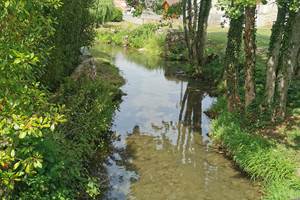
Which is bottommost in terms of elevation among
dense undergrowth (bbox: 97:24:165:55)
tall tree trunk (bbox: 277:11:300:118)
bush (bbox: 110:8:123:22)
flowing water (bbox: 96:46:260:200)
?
flowing water (bbox: 96:46:260:200)

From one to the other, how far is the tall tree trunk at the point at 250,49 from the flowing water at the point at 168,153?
7.51 feet

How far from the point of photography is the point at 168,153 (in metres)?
15.1

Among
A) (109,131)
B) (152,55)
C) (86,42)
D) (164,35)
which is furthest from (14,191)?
(164,35)

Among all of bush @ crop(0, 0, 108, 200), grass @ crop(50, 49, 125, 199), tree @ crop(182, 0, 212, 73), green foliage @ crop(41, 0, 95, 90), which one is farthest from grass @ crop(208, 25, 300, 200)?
tree @ crop(182, 0, 212, 73)

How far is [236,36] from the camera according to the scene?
1819cm

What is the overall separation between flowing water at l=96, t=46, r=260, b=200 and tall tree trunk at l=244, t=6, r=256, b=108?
2.29m

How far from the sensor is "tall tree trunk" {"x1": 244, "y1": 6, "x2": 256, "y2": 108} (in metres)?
14.5

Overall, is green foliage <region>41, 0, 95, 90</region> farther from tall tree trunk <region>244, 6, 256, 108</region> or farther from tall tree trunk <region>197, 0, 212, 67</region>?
tall tree trunk <region>197, 0, 212, 67</region>

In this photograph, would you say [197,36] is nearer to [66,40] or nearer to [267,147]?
[66,40]

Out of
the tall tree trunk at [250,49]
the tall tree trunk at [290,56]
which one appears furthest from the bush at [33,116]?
the tall tree trunk at [290,56]

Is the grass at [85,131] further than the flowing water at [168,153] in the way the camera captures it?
No

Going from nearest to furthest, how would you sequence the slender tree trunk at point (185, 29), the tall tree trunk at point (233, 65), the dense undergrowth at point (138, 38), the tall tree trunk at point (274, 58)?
the tall tree trunk at point (274, 58) → the tall tree trunk at point (233, 65) → the slender tree trunk at point (185, 29) → the dense undergrowth at point (138, 38)

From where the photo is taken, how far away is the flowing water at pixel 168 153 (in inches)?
481

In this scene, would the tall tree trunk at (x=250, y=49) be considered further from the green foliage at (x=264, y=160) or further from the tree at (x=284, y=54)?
the green foliage at (x=264, y=160)
